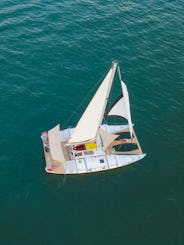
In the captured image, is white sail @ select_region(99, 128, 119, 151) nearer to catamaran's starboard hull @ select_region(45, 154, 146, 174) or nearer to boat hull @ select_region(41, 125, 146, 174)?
boat hull @ select_region(41, 125, 146, 174)

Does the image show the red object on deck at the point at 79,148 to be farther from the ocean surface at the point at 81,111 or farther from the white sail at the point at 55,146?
the ocean surface at the point at 81,111

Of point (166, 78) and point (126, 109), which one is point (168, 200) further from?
point (166, 78)

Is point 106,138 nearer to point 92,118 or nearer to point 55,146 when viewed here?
point 92,118

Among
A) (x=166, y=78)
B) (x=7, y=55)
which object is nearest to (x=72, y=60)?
(x=7, y=55)

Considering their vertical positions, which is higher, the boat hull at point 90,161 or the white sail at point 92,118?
the white sail at point 92,118

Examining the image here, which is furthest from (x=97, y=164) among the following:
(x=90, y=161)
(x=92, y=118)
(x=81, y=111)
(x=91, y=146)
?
(x=81, y=111)

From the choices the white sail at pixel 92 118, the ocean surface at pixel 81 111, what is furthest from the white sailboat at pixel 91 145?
the ocean surface at pixel 81 111
